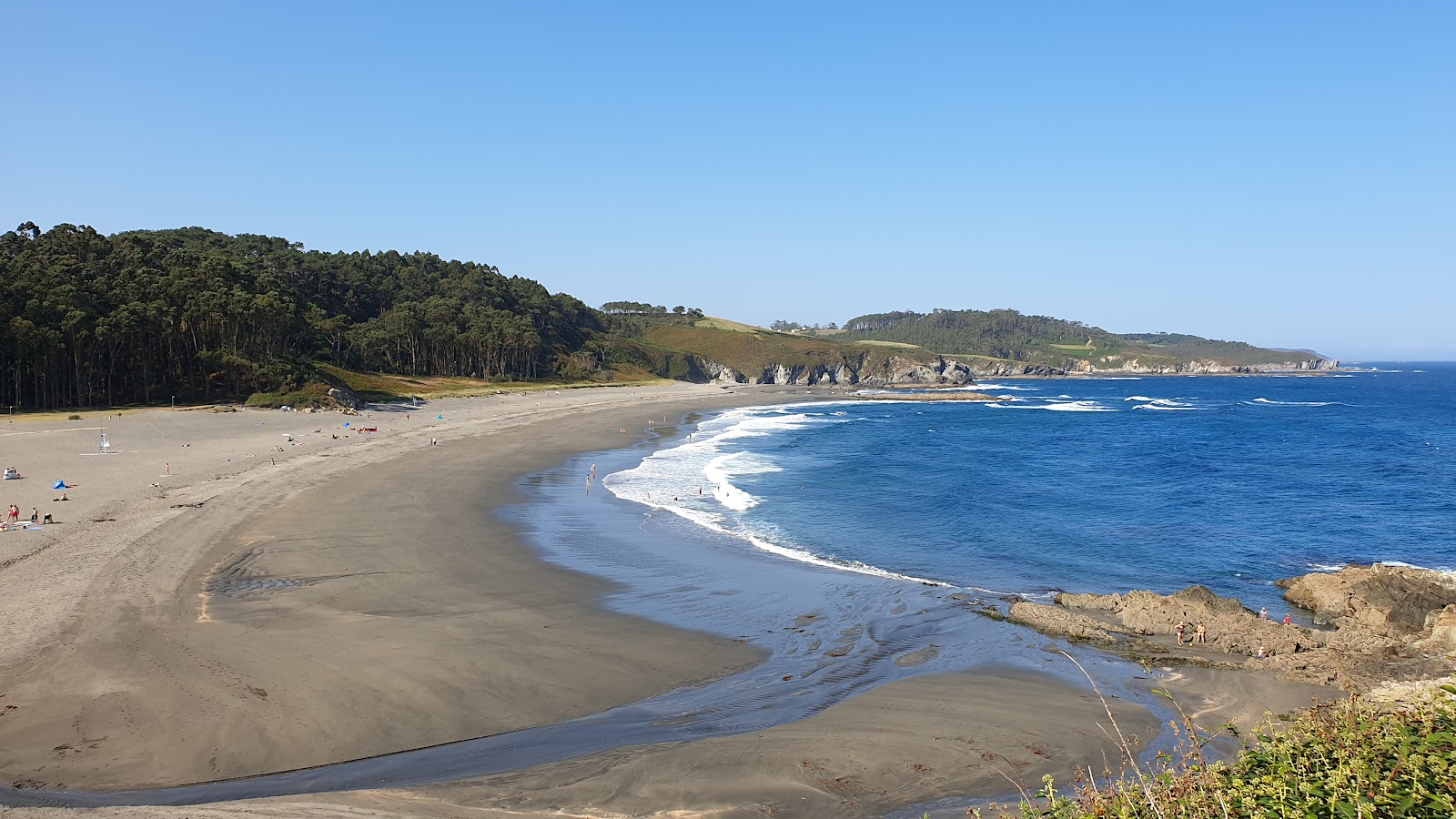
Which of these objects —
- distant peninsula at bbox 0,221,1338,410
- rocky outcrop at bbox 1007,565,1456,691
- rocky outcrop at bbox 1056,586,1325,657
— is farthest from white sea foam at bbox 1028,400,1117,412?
rocky outcrop at bbox 1056,586,1325,657

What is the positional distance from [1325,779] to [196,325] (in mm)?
72543

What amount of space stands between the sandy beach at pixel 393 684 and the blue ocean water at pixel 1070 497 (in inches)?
345

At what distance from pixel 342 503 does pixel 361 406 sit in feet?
128

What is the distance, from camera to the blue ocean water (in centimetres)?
2577

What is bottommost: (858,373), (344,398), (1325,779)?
(344,398)

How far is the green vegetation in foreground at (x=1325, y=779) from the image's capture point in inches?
162

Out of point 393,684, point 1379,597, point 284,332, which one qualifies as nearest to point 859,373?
point 284,332

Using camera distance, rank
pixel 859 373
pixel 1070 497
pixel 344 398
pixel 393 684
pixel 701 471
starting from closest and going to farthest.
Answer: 1. pixel 393 684
2. pixel 1070 497
3. pixel 701 471
4. pixel 344 398
5. pixel 859 373

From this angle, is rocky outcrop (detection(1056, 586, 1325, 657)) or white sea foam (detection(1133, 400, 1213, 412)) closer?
rocky outcrop (detection(1056, 586, 1325, 657))

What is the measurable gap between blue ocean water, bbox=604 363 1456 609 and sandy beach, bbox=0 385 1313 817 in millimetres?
8767

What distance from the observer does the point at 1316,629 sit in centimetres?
1891

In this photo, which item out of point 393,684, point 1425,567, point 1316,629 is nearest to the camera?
point 393,684

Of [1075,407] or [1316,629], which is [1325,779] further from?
[1075,407]

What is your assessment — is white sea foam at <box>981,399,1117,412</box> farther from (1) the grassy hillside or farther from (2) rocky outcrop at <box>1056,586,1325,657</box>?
(2) rocky outcrop at <box>1056,586,1325,657</box>
